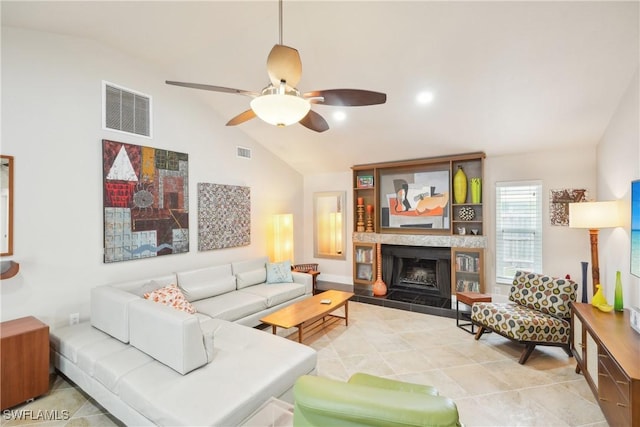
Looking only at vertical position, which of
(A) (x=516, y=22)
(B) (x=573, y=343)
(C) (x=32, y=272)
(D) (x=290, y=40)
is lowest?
(B) (x=573, y=343)

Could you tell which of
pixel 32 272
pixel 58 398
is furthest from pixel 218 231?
pixel 58 398

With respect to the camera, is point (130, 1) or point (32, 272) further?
point (32, 272)

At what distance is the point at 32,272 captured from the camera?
8.84 feet

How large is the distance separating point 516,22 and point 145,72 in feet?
13.0

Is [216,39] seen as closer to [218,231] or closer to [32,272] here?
[218,231]

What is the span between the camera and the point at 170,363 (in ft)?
6.54

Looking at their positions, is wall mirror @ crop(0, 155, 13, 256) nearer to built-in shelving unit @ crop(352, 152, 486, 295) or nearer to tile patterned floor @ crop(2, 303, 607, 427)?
tile patterned floor @ crop(2, 303, 607, 427)

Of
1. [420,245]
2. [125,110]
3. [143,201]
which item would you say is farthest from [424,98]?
[143,201]

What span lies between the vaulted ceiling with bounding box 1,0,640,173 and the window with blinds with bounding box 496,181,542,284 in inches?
27.1

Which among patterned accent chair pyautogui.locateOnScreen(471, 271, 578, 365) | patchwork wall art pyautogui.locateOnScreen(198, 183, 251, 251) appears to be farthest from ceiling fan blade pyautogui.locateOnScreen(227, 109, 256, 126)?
patterned accent chair pyautogui.locateOnScreen(471, 271, 578, 365)

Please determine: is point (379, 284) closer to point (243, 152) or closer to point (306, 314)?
point (306, 314)

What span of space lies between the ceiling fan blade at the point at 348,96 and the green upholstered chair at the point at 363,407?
176 centimetres

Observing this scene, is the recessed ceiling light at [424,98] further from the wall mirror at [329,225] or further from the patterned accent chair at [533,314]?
the wall mirror at [329,225]

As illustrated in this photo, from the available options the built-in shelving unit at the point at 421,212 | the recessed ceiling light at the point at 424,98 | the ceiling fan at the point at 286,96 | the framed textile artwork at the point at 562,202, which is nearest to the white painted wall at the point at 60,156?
the ceiling fan at the point at 286,96
